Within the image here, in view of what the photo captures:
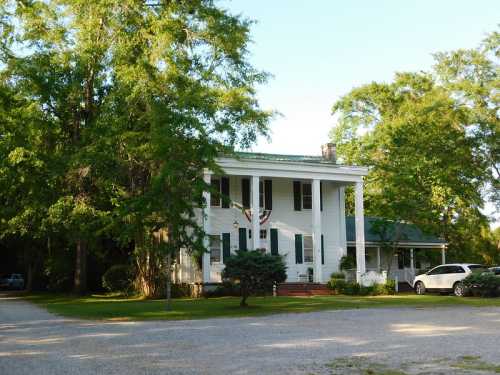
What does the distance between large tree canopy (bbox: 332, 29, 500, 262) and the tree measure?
16246 millimetres

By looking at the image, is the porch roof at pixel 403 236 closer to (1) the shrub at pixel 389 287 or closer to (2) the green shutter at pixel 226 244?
(1) the shrub at pixel 389 287

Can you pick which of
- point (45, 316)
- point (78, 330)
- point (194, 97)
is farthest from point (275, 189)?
point (78, 330)

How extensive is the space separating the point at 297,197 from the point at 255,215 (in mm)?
4777

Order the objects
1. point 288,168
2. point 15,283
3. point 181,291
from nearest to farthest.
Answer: point 181,291 → point 288,168 → point 15,283

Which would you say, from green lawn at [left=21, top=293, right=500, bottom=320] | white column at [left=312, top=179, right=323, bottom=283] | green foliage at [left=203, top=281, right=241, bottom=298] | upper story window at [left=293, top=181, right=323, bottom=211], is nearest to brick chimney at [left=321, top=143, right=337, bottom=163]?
upper story window at [left=293, top=181, right=323, bottom=211]

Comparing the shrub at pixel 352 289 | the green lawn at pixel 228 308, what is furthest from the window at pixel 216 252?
the green lawn at pixel 228 308

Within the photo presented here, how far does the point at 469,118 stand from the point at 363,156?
855cm

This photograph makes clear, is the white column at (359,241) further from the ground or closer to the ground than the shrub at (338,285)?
further from the ground

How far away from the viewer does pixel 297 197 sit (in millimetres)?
37562

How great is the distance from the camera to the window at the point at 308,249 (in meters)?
37.0

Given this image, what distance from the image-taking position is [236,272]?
74.9ft

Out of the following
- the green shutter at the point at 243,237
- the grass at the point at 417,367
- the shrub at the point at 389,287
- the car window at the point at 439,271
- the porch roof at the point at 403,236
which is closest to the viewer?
the grass at the point at 417,367

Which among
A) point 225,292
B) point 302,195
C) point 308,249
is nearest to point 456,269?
point 308,249

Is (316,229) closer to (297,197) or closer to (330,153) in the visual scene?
(297,197)
